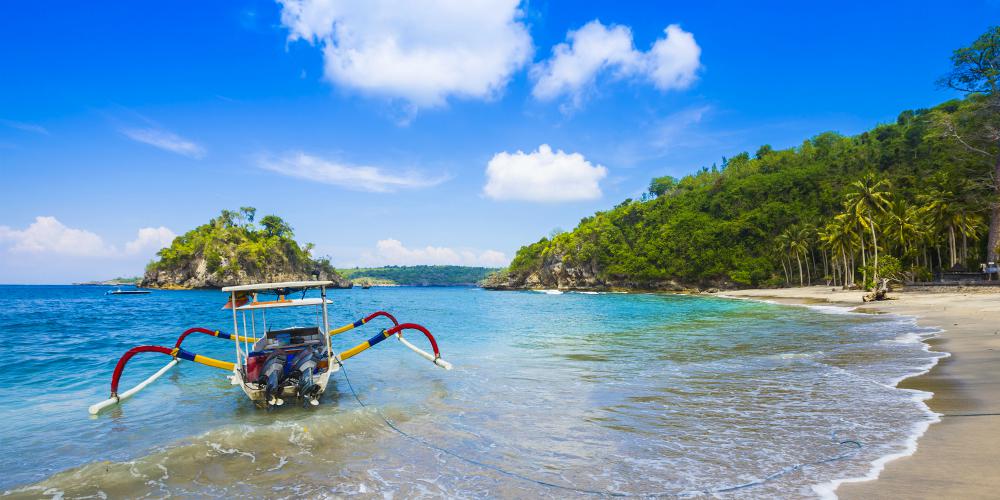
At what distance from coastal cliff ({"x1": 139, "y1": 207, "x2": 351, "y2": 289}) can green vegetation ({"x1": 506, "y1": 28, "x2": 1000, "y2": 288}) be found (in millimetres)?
79133

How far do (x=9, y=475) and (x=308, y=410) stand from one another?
4.85 meters

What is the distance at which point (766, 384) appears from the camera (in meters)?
11.8

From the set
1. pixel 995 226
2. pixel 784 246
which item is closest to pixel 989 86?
pixel 995 226

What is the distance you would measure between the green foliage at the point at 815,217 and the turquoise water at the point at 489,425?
48.5 m

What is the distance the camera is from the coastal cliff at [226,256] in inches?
4828

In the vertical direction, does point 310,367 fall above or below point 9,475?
above

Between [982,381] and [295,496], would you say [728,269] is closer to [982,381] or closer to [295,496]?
[982,381]

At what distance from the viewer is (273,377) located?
10.0m

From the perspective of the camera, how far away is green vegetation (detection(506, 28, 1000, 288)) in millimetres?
49031

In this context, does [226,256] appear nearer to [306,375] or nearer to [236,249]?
[236,249]

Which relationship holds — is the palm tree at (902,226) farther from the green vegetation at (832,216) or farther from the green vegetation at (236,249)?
the green vegetation at (236,249)

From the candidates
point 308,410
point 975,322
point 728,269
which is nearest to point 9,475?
point 308,410

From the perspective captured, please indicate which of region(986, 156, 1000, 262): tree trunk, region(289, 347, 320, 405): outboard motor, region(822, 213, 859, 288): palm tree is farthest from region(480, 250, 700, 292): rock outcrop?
region(289, 347, 320, 405): outboard motor

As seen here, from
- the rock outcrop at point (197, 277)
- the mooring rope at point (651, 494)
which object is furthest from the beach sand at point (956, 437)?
the rock outcrop at point (197, 277)
